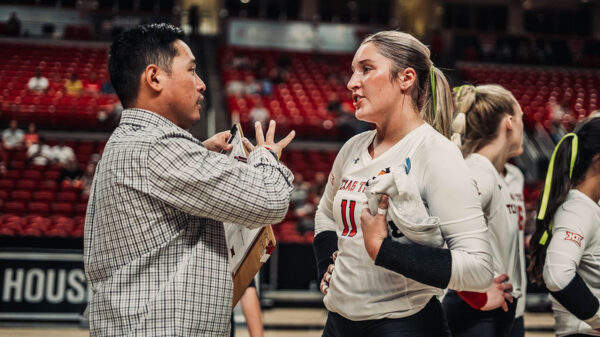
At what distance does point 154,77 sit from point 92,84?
48.9ft

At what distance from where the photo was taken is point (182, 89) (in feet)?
7.04

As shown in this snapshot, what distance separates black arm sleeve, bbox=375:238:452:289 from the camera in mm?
1868

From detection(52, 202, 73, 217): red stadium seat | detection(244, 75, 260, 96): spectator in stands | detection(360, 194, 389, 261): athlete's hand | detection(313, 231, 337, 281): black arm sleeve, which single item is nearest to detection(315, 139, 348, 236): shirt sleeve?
detection(313, 231, 337, 281): black arm sleeve

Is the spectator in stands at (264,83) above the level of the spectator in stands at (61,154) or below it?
above

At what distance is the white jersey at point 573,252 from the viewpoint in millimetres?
2406

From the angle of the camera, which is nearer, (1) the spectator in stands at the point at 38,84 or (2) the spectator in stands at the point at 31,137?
(2) the spectator in stands at the point at 31,137

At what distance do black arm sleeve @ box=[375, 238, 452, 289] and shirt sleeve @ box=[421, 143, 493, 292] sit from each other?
3cm

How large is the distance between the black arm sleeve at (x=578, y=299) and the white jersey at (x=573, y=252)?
0.07ft

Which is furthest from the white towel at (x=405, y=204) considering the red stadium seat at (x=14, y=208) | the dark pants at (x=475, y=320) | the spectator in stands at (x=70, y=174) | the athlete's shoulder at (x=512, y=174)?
the spectator in stands at (x=70, y=174)

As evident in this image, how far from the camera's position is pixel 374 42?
2.18 meters

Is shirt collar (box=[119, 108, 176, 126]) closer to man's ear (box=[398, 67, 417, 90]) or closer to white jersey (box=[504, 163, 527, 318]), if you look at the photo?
man's ear (box=[398, 67, 417, 90])

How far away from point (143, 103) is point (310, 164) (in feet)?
36.9

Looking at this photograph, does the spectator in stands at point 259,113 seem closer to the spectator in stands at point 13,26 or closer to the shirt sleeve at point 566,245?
the spectator in stands at point 13,26

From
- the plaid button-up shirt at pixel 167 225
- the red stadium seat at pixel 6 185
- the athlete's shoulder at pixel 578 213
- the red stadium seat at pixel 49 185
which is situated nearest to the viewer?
the plaid button-up shirt at pixel 167 225
